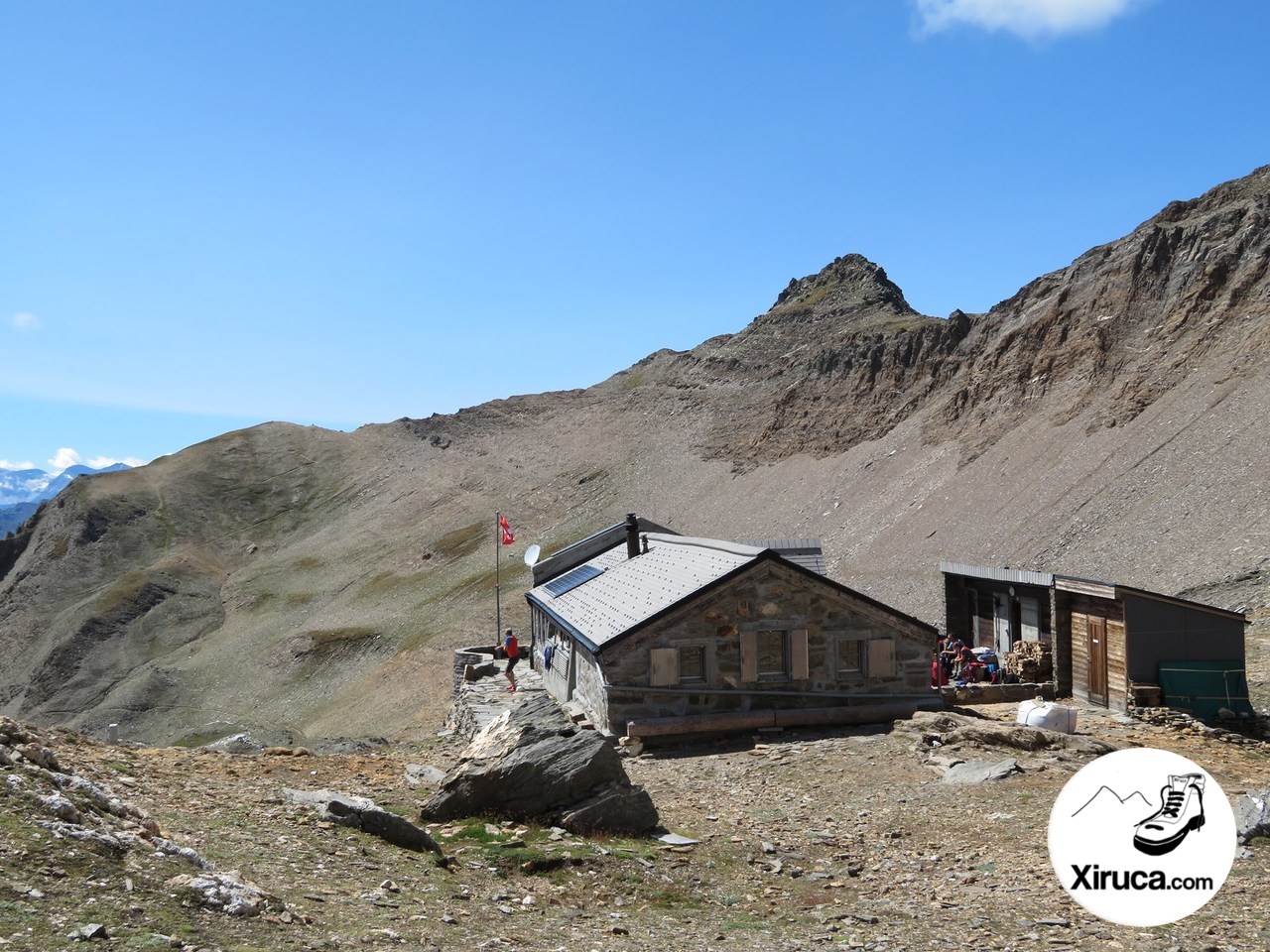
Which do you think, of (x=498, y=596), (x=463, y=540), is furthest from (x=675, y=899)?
(x=463, y=540)

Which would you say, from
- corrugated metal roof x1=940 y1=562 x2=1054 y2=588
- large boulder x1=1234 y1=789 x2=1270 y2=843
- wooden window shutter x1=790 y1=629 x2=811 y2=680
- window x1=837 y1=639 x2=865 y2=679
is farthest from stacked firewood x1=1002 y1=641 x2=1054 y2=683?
large boulder x1=1234 y1=789 x2=1270 y2=843

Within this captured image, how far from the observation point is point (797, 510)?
255 ft

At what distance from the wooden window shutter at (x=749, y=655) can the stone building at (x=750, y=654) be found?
2 cm

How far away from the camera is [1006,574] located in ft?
96.8

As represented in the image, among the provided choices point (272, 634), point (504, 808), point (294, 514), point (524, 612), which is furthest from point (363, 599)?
point (504, 808)

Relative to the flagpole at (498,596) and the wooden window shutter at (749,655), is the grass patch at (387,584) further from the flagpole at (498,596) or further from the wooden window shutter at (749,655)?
the wooden window shutter at (749,655)

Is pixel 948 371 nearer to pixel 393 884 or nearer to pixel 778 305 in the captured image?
pixel 778 305

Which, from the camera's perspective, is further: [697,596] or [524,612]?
[524,612]

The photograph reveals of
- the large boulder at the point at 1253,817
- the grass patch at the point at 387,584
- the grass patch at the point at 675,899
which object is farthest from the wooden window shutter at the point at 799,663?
the grass patch at the point at 387,584

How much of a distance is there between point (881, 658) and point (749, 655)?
3324mm

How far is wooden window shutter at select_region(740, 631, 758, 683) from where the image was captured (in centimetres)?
2327

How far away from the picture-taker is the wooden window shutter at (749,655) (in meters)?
23.3

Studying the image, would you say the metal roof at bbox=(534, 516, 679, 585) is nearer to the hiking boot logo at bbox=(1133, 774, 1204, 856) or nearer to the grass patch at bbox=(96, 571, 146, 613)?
the hiking boot logo at bbox=(1133, 774, 1204, 856)

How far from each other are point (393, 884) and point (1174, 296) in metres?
75.9
